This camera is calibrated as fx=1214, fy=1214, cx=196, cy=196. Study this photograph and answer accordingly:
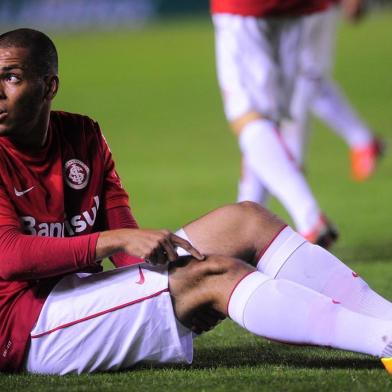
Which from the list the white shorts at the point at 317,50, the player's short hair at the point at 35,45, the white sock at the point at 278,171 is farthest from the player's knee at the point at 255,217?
the white shorts at the point at 317,50

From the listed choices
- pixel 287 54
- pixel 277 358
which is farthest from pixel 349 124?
pixel 277 358

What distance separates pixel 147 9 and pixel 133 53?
4199mm

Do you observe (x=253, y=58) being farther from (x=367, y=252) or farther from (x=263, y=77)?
(x=367, y=252)

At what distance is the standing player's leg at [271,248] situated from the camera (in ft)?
13.1

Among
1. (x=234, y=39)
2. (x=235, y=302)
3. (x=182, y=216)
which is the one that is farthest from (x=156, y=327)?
(x=182, y=216)

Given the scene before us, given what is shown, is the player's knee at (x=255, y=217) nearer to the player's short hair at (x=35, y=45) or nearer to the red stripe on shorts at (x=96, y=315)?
the red stripe on shorts at (x=96, y=315)

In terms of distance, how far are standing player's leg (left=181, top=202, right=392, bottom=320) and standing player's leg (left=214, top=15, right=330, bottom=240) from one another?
2.27 m

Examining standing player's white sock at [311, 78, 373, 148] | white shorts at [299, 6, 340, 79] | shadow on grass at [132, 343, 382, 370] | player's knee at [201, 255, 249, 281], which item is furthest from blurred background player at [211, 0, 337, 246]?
player's knee at [201, 255, 249, 281]

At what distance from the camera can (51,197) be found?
3.96m

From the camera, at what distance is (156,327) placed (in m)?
3.82

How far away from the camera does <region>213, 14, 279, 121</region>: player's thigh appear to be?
667 cm

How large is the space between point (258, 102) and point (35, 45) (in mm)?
2842

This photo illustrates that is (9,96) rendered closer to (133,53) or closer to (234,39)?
(234,39)

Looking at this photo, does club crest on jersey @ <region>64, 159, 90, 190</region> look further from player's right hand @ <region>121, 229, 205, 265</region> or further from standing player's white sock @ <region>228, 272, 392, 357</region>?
standing player's white sock @ <region>228, 272, 392, 357</region>
